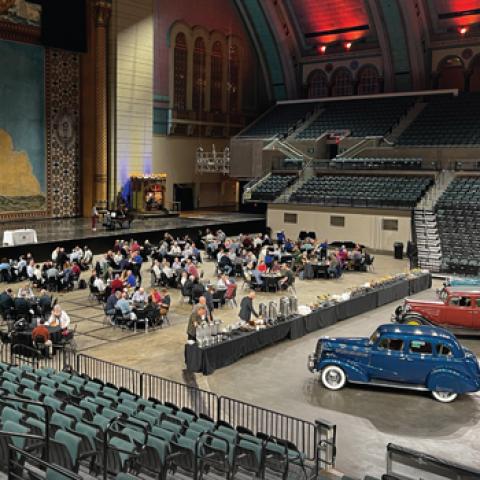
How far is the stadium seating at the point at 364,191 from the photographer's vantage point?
1325 inches

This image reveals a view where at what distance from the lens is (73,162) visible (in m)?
38.8

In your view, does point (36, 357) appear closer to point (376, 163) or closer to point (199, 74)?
point (376, 163)

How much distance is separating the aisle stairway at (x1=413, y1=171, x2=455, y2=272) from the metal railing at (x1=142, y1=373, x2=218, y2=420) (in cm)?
1792

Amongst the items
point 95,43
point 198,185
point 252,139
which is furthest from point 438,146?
point 95,43

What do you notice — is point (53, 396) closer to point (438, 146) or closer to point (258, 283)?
point (258, 283)

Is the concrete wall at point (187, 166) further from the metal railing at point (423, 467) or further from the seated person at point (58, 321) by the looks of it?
the metal railing at point (423, 467)

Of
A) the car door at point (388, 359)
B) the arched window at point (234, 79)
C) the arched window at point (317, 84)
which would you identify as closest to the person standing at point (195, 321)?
the car door at point (388, 359)

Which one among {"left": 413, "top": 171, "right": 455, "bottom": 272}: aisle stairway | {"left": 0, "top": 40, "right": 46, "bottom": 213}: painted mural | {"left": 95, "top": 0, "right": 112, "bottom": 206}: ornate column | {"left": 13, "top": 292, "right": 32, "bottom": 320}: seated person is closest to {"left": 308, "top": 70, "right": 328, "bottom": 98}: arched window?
{"left": 413, "top": 171, "right": 455, "bottom": 272}: aisle stairway

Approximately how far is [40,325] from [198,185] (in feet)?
107

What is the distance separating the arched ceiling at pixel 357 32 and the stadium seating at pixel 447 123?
2.72m

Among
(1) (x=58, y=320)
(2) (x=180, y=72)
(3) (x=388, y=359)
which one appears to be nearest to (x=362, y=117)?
(2) (x=180, y=72)

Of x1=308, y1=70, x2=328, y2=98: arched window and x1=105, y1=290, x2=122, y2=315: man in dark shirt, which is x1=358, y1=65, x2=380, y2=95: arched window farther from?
x1=105, y1=290, x2=122, y2=315: man in dark shirt

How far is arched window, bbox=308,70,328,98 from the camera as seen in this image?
48116 mm

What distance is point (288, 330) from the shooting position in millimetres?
16391
